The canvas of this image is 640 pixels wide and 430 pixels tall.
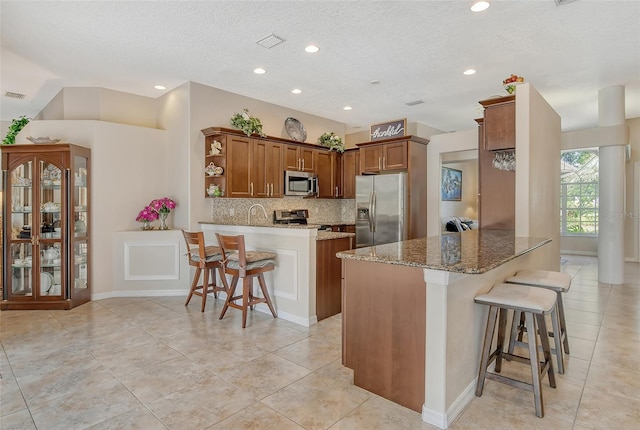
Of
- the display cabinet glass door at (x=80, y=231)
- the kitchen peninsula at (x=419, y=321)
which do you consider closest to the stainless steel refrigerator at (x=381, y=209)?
the kitchen peninsula at (x=419, y=321)

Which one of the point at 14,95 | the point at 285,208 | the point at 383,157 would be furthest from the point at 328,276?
the point at 14,95

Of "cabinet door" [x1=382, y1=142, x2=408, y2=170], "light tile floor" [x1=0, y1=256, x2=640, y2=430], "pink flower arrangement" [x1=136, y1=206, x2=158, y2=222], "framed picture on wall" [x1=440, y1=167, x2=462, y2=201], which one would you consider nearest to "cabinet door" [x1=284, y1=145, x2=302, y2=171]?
"cabinet door" [x1=382, y1=142, x2=408, y2=170]

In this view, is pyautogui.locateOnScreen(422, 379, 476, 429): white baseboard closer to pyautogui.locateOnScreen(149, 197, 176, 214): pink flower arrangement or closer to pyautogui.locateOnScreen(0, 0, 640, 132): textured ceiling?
pyautogui.locateOnScreen(0, 0, 640, 132): textured ceiling

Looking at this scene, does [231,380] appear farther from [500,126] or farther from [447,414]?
[500,126]

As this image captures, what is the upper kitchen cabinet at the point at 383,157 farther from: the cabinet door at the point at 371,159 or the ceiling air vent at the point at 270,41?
the ceiling air vent at the point at 270,41

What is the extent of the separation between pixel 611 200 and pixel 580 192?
414 centimetres

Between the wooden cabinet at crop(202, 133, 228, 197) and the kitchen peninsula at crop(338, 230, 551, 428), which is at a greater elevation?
the wooden cabinet at crop(202, 133, 228, 197)

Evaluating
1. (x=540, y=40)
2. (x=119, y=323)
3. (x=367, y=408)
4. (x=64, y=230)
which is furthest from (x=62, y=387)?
(x=540, y=40)

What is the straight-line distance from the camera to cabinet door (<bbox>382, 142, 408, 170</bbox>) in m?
5.78

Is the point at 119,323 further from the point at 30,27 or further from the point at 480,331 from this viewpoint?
the point at 480,331

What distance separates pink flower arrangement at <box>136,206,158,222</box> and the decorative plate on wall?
2.55 m

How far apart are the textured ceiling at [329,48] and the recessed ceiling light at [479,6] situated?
0.05 m

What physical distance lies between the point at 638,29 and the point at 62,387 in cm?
577

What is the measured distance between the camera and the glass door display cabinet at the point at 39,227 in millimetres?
4195
